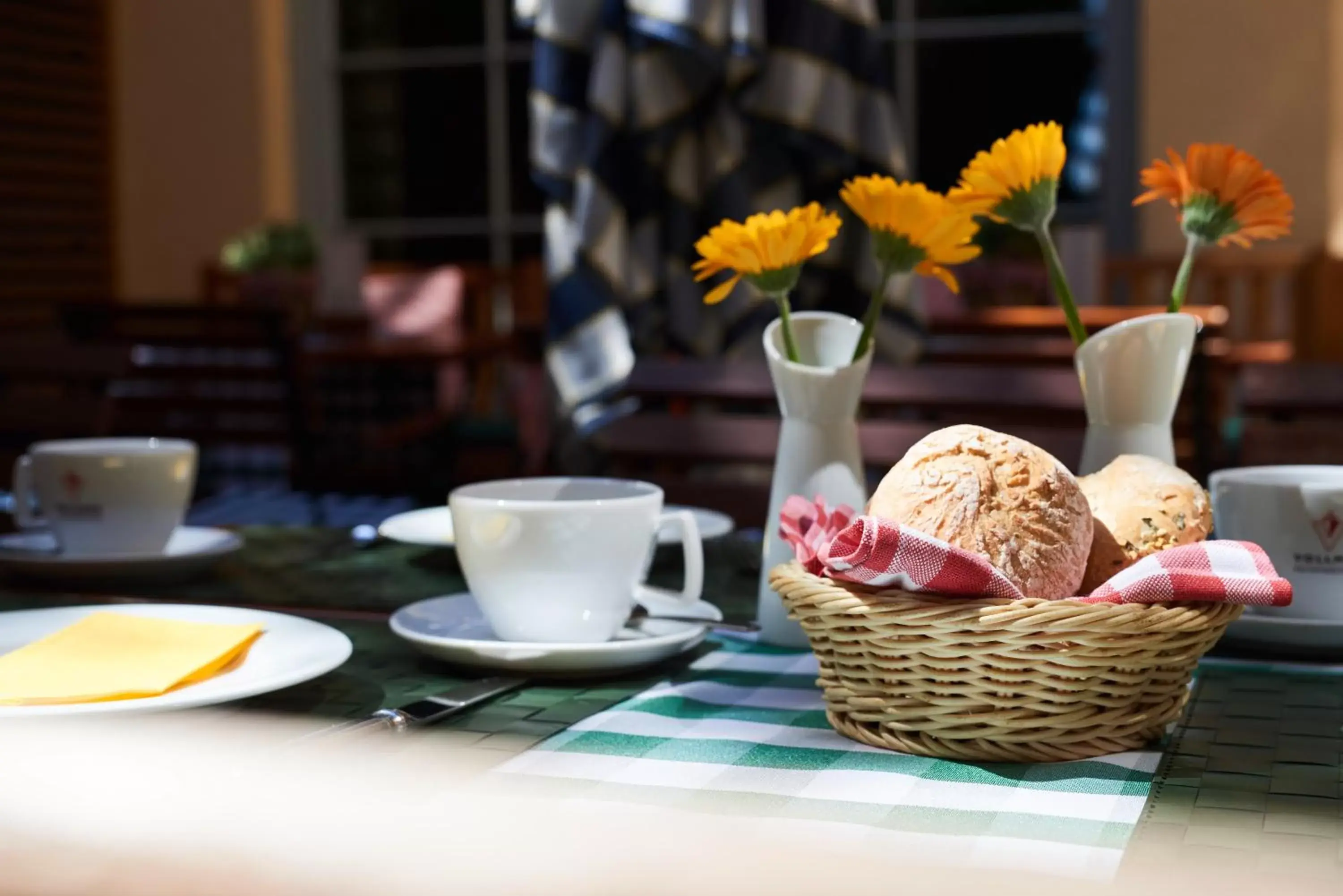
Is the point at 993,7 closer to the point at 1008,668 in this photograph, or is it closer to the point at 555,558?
the point at 555,558

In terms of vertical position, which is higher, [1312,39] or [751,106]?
[1312,39]

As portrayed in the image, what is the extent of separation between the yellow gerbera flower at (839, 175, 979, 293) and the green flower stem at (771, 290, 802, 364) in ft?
0.17

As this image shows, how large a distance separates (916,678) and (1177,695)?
0.38 feet

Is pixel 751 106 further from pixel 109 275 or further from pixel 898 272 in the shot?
pixel 109 275

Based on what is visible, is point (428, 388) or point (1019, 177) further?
point (428, 388)

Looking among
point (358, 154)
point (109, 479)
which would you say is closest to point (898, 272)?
point (109, 479)

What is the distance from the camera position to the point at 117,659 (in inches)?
25.2

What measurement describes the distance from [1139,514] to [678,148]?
1.45 m

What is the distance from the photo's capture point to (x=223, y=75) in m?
5.59

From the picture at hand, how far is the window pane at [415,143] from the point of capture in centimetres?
549

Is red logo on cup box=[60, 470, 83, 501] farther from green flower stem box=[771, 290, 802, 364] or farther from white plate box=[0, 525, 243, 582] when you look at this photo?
green flower stem box=[771, 290, 802, 364]

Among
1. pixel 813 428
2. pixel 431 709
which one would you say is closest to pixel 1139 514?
pixel 813 428

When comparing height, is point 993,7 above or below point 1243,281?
above

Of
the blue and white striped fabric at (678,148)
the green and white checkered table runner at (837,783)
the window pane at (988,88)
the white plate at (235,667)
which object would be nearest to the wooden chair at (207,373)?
the blue and white striped fabric at (678,148)
